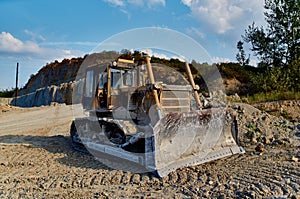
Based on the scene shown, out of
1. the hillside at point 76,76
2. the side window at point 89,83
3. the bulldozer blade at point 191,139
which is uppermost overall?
the hillside at point 76,76

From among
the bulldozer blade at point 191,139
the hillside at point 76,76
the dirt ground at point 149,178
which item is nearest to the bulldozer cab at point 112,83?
the dirt ground at point 149,178

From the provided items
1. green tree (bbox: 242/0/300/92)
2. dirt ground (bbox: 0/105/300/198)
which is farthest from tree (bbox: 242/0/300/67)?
dirt ground (bbox: 0/105/300/198)

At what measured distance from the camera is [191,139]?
209 inches

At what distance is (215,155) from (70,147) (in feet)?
12.7

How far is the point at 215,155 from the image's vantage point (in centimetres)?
547

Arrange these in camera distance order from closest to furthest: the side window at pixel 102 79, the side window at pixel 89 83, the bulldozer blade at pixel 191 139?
the bulldozer blade at pixel 191 139, the side window at pixel 102 79, the side window at pixel 89 83

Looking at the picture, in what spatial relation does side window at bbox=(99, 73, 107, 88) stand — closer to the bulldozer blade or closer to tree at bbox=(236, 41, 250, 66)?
the bulldozer blade

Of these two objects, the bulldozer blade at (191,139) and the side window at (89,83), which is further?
the side window at (89,83)

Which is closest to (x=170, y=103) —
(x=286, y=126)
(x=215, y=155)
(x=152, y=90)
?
(x=152, y=90)

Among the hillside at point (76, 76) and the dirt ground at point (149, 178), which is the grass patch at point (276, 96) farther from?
the dirt ground at point (149, 178)

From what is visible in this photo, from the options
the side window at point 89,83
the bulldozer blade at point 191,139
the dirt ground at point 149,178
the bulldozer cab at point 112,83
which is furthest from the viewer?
the side window at point 89,83

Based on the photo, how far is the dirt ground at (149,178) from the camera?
3.78m

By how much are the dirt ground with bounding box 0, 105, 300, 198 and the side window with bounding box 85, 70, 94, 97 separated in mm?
1491

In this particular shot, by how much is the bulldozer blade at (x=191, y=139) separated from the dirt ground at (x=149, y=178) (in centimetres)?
19
